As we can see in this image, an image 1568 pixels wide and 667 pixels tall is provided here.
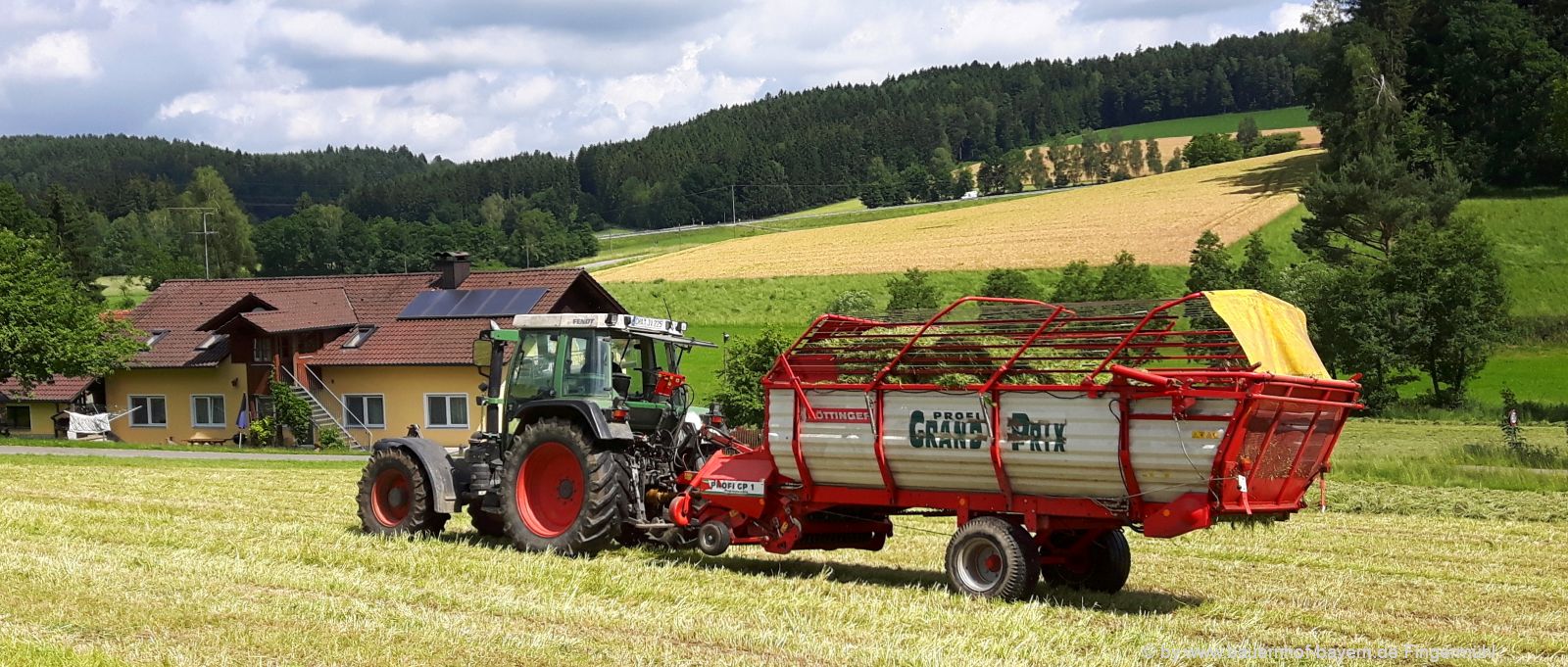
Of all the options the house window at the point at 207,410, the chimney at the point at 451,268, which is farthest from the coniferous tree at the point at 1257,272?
the house window at the point at 207,410

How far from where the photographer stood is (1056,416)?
10297 mm

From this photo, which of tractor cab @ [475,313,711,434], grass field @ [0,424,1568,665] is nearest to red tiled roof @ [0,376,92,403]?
grass field @ [0,424,1568,665]

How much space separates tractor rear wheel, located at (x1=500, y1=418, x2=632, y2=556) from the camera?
1283cm

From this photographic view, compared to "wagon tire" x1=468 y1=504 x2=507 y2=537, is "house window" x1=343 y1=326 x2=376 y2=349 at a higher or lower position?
higher

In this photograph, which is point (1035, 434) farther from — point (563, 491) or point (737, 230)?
point (737, 230)

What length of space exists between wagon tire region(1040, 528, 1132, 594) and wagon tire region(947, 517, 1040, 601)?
0.63 m

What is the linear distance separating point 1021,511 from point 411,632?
464cm

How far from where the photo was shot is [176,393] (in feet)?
155

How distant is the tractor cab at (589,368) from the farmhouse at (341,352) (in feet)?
93.2

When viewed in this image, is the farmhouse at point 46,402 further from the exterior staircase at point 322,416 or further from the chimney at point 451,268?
the chimney at point 451,268

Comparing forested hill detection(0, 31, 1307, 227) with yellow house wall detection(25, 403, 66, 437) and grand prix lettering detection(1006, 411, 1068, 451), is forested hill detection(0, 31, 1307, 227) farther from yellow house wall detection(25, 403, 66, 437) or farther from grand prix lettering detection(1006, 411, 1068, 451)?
grand prix lettering detection(1006, 411, 1068, 451)

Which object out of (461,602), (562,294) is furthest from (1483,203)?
(461,602)

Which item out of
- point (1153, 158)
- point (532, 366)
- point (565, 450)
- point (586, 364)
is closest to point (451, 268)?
point (532, 366)

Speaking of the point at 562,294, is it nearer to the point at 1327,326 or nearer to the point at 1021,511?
the point at 1327,326
